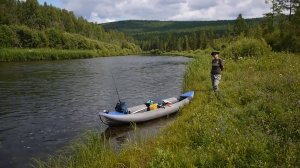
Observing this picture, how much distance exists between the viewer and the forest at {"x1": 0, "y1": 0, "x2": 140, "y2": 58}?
7189cm

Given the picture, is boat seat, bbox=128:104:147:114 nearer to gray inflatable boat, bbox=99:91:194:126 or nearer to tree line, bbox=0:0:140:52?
gray inflatable boat, bbox=99:91:194:126

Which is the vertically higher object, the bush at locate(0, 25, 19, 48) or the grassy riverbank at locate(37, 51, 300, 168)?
the bush at locate(0, 25, 19, 48)

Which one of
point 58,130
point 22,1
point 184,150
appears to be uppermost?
point 22,1

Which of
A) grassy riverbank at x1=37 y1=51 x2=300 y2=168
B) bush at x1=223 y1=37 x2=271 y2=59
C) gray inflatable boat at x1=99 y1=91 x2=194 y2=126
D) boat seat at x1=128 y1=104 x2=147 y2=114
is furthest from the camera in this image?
bush at x1=223 y1=37 x2=271 y2=59

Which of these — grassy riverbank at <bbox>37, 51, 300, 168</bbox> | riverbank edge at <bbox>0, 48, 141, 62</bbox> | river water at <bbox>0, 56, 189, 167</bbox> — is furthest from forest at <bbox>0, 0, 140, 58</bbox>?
grassy riverbank at <bbox>37, 51, 300, 168</bbox>

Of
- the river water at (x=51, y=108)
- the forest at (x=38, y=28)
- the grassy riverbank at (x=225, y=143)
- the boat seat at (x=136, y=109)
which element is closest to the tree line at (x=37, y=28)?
the forest at (x=38, y=28)

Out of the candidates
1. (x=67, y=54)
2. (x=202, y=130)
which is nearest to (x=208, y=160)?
(x=202, y=130)

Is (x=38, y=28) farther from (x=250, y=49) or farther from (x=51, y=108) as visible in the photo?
(x=51, y=108)

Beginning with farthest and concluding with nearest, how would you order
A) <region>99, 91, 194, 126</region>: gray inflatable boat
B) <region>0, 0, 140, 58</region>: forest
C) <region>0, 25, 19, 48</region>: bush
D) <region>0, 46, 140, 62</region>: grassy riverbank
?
<region>0, 0, 140, 58</region>: forest → <region>0, 25, 19, 48</region>: bush → <region>0, 46, 140, 62</region>: grassy riverbank → <region>99, 91, 194, 126</region>: gray inflatable boat

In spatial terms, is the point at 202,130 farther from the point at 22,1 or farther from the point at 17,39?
the point at 22,1

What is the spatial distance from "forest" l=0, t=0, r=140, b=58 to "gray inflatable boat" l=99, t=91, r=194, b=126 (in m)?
56.8

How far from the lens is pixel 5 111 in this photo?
1802cm

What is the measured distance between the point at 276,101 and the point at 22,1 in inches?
4171

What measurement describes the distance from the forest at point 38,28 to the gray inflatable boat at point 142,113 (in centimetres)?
5676
